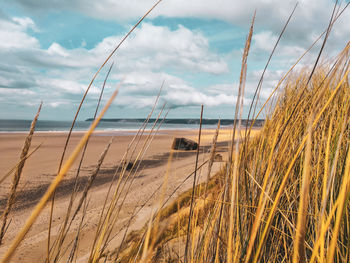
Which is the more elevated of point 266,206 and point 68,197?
point 266,206

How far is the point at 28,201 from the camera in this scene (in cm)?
458

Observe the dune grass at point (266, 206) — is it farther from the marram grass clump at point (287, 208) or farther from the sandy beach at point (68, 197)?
the sandy beach at point (68, 197)

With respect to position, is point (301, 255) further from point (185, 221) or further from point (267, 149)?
point (185, 221)

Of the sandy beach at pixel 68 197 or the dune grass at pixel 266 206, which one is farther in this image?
the sandy beach at pixel 68 197

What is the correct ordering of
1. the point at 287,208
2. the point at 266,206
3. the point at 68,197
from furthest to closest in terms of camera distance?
1. the point at 68,197
2. the point at 287,208
3. the point at 266,206

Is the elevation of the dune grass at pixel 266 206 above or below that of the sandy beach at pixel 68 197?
above

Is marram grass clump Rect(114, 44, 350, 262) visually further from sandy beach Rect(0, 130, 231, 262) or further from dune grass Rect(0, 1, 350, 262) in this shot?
sandy beach Rect(0, 130, 231, 262)

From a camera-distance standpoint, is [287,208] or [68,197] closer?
[287,208]

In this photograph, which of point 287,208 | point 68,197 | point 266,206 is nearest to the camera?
point 266,206

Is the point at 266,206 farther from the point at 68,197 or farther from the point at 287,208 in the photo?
the point at 68,197

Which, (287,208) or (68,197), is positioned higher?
(287,208)

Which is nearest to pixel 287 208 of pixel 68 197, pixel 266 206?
pixel 266 206

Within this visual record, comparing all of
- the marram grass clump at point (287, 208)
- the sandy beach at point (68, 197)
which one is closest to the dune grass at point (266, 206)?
the marram grass clump at point (287, 208)

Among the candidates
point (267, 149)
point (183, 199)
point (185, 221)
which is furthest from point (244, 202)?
point (183, 199)
